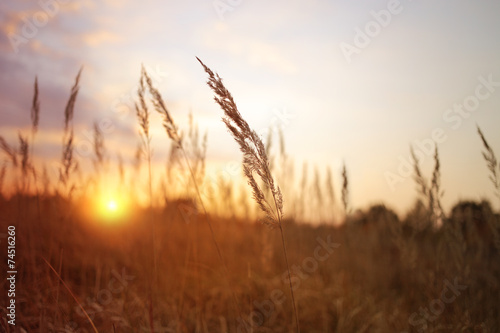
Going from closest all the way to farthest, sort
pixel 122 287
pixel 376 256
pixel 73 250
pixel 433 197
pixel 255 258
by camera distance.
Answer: pixel 433 197, pixel 122 287, pixel 73 250, pixel 255 258, pixel 376 256

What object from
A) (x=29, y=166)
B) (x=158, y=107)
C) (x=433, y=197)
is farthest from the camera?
(x=433, y=197)

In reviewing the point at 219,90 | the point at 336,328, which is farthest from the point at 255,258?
the point at 219,90

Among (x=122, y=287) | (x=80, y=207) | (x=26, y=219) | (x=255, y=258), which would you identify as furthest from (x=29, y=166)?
(x=255, y=258)

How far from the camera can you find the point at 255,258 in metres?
4.70

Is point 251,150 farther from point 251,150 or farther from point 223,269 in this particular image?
point 223,269

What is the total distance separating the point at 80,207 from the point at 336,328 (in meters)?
3.99

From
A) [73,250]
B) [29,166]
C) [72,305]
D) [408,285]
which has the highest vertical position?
[29,166]

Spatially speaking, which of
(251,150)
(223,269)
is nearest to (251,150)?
(251,150)

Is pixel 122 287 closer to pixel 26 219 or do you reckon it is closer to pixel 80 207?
pixel 26 219

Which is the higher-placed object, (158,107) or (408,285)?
(158,107)

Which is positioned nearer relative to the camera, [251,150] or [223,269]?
[251,150]

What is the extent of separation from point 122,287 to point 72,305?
0.51 meters

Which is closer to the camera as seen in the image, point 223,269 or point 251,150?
point 251,150

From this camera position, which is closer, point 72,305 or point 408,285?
point 72,305
